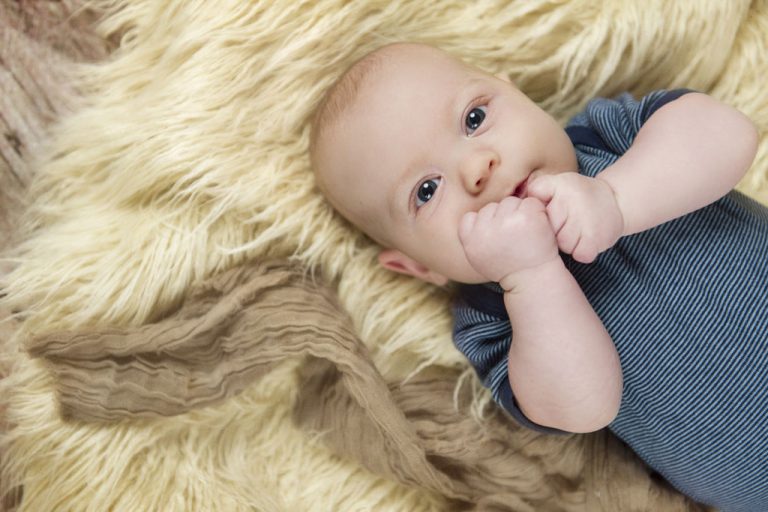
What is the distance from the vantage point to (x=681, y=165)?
1.06 m

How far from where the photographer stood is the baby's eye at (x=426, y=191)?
1119mm

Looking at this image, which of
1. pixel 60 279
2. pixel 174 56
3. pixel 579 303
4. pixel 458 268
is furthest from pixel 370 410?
pixel 174 56

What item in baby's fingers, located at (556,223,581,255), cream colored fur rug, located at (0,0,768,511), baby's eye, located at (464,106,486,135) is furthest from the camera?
cream colored fur rug, located at (0,0,768,511)

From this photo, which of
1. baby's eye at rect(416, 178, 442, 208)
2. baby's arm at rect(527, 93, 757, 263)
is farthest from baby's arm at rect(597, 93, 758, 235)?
baby's eye at rect(416, 178, 442, 208)

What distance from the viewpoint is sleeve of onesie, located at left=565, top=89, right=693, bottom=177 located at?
1.16 m

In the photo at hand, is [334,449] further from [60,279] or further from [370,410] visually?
[60,279]

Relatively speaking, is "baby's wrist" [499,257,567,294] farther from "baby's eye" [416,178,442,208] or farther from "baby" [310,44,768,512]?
"baby's eye" [416,178,442,208]

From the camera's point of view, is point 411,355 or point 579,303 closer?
point 579,303

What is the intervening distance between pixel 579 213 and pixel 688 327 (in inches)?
10.6

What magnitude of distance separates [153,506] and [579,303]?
2.27ft

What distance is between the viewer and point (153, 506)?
1222 mm

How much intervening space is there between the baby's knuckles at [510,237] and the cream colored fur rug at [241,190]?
308 mm

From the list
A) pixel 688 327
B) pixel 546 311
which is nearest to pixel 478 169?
pixel 546 311

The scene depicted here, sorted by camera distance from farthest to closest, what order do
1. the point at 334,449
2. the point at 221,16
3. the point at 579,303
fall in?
the point at 334,449, the point at 221,16, the point at 579,303
